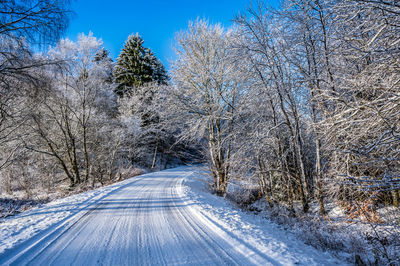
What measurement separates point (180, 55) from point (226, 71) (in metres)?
2.95

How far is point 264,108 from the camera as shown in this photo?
7.22m

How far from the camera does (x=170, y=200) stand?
6.42m

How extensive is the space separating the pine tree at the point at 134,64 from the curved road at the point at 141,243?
72.0ft

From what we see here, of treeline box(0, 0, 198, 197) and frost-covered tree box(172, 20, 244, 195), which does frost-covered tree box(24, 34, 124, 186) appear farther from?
frost-covered tree box(172, 20, 244, 195)

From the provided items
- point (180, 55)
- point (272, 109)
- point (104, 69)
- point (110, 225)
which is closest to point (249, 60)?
point (272, 109)

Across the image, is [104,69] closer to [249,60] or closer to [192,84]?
[192,84]

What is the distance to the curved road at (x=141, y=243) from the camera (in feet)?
8.59

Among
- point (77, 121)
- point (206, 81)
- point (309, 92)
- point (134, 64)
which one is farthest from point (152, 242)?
point (134, 64)

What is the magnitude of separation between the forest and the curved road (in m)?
1.86

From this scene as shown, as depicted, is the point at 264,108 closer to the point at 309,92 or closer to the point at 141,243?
the point at 309,92

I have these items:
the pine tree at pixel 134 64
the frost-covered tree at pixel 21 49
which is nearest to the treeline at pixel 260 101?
the frost-covered tree at pixel 21 49

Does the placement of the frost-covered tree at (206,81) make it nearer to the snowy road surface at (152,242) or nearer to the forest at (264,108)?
the forest at (264,108)

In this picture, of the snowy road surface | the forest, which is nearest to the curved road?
the snowy road surface

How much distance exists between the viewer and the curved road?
2619 millimetres
